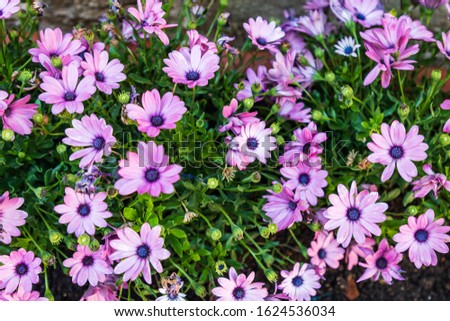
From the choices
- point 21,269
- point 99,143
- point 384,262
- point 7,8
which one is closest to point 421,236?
point 384,262

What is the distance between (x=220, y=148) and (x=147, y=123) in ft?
0.78

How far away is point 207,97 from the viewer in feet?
4.86

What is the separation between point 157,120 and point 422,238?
600 millimetres

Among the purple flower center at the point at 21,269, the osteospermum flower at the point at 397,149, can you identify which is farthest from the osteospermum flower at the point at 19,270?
the osteospermum flower at the point at 397,149

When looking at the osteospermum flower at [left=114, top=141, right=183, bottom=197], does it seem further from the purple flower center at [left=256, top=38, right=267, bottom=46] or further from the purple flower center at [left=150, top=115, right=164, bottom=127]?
the purple flower center at [left=256, top=38, right=267, bottom=46]

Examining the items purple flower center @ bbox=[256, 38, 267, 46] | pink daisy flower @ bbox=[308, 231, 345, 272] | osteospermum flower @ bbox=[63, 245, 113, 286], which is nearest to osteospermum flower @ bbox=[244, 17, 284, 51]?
purple flower center @ bbox=[256, 38, 267, 46]

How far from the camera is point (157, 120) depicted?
1120mm

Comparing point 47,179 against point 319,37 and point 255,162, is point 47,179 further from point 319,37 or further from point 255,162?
point 319,37

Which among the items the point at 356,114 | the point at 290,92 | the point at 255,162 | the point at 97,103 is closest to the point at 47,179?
the point at 97,103

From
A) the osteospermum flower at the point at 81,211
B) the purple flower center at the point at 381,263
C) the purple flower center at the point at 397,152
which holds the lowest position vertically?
the purple flower center at the point at 381,263

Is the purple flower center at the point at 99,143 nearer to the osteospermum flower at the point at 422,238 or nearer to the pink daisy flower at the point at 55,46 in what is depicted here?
the pink daisy flower at the point at 55,46

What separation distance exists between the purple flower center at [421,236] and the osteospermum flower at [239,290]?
13.3 inches

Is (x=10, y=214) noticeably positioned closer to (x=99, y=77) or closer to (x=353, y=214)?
(x=99, y=77)

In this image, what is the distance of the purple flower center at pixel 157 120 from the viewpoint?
111cm
